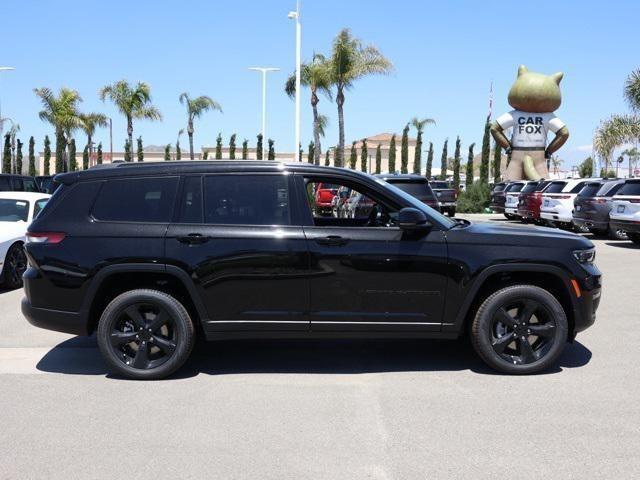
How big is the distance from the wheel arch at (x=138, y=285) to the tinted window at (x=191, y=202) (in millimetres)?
437

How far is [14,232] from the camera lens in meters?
10.6

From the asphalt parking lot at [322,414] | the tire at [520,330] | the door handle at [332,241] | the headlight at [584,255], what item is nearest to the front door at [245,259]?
the door handle at [332,241]

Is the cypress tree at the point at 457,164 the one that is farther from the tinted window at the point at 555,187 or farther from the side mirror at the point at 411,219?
the side mirror at the point at 411,219

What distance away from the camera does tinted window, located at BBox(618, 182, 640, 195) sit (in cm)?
1584

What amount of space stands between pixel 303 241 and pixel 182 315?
117 centimetres

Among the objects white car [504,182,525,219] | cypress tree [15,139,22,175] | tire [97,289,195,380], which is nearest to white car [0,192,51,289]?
tire [97,289,195,380]

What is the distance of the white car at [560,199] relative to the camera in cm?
2142

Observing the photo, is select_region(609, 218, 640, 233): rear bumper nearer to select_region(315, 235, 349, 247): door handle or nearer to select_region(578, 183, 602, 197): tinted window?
select_region(578, 183, 602, 197): tinted window

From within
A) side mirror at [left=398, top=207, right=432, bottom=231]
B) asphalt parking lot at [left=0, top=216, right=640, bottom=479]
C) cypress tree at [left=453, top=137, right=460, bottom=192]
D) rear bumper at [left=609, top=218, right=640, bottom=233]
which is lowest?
asphalt parking lot at [left=0, top=216, right=640, bottom=479]

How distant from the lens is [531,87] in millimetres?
37688

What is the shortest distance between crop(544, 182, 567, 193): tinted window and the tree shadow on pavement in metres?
16.5

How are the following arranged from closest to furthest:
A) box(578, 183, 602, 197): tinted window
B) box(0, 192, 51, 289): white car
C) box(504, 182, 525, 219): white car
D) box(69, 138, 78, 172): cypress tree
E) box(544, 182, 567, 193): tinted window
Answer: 1. box(0, 192, 51, 289): white car
2. box(578, 183, 602, 197): tinted window
3. box(544, 182, 567, 193): tinted window
4. box(504, 182, 525, 219): white car
5. box(69, 138, 78, 172): cypress tree

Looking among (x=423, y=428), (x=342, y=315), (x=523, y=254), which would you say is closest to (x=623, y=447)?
(x=423, y=428)

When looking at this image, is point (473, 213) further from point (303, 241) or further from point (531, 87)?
point (303, 241)
